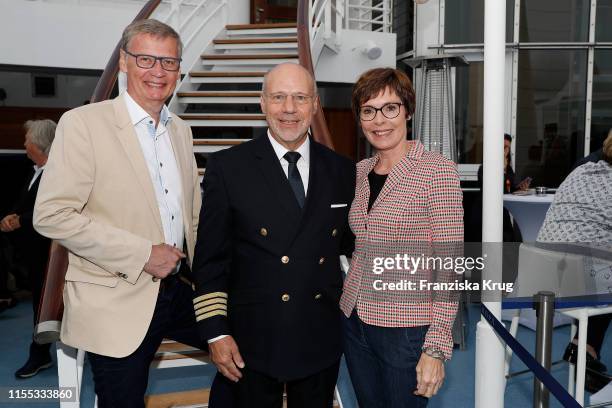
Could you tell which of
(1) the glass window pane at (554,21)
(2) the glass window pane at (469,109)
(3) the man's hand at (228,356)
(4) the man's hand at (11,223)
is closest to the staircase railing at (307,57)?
(3) the man's hand at (228,356)

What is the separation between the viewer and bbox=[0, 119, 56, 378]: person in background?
3.45 m

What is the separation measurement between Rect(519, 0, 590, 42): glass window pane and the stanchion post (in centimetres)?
737

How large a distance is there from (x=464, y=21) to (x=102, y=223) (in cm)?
776

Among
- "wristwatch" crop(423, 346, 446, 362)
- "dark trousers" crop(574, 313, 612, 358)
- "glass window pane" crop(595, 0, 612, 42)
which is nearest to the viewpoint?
"wristwatch" crop(423, 346, 446, 362)

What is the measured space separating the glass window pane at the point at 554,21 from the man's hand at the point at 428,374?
304 inches

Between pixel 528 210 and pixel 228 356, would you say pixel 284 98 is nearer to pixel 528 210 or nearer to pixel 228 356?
pixel 228 356

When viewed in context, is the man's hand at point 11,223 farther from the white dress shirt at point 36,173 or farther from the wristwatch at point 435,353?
the wristwatch at point 435,353

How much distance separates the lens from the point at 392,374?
155 cm

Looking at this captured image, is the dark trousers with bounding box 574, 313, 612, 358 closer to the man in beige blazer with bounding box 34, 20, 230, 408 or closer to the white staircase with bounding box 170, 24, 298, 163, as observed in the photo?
the man in beige blazer with bounding box 34, 20, 230, 408

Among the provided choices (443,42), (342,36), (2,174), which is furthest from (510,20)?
(2,174)

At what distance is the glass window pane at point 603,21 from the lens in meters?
7.86

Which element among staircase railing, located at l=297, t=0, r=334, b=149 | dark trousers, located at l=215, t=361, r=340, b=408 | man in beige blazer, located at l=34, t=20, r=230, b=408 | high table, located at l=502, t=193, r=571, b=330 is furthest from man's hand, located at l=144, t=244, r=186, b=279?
high table, located at l=502, t=193, r=571, b=330

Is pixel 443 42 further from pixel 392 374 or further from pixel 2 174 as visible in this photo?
pixel 392 374

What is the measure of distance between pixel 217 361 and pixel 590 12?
28.1 feet
